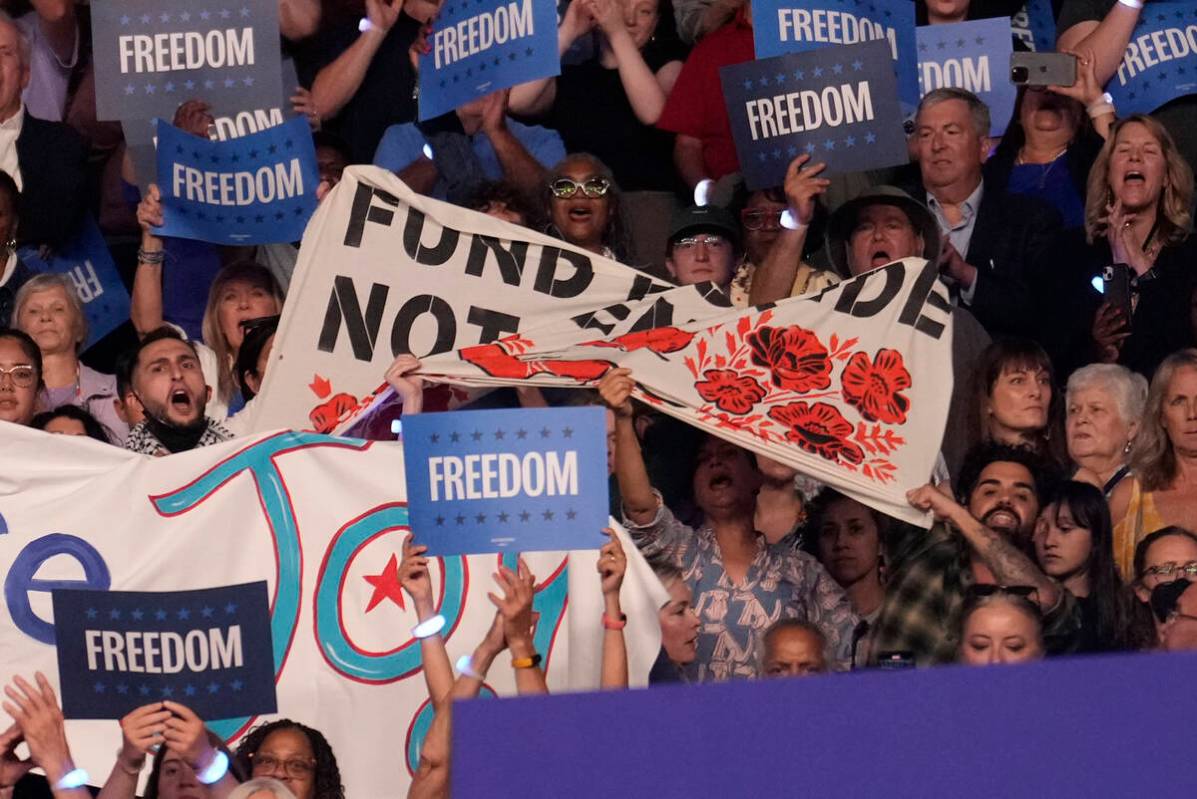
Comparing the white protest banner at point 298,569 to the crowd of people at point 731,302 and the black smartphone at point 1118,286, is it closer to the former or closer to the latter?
the crowd of people at point 731,302

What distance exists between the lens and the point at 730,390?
231 inches

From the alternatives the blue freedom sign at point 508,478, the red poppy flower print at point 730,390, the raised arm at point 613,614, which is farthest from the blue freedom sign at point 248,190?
the raised arm at point 613,614

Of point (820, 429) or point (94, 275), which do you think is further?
point (94, 275)

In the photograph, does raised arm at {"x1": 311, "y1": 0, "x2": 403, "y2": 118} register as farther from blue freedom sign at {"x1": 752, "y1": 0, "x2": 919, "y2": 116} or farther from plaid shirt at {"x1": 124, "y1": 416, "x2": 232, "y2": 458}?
plaid shirt at {"x1": 124, "y1": 416, "x2": 232, "y2": 458}

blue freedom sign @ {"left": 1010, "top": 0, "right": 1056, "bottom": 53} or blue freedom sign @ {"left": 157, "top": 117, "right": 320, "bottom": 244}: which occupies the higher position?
blue freedom sign @ {"left": 1010, "top": 0, "right": 1056, "bottom": 53}

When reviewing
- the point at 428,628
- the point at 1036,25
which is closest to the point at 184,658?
the point at 428,628

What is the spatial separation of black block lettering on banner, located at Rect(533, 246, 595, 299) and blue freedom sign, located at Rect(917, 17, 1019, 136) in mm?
1356

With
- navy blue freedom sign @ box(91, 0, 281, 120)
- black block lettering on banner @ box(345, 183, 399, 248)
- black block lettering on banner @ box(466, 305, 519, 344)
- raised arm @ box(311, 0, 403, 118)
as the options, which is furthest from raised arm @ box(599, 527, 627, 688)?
raised arm @ box(311, 0, 403, 118)

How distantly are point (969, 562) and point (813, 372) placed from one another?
2.24 feet

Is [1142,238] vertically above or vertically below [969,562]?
above

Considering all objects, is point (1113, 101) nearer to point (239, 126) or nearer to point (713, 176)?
point (713, 176)

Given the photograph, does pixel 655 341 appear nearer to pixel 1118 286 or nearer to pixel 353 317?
pixel 353 317

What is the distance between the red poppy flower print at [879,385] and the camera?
5871 mm

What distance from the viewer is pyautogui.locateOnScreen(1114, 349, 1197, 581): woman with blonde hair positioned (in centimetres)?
581
